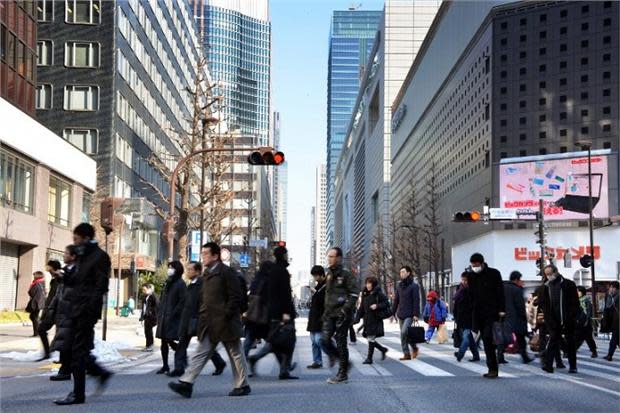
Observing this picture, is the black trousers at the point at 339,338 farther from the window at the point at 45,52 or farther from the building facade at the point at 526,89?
the building facade at the point at 526,89

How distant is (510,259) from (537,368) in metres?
47.2

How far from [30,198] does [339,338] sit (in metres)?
25.6

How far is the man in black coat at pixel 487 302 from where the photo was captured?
10.6 m

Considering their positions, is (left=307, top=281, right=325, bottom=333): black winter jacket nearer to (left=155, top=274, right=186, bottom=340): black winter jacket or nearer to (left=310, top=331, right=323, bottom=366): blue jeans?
(left=310, top=331, right=323, bottom=366): blue jeans

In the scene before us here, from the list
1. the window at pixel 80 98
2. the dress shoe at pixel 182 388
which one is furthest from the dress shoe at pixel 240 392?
the window at pixel 80 98

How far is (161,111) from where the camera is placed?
65500 mm

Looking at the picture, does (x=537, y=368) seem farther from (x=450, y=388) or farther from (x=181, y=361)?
(x=181, y=361)

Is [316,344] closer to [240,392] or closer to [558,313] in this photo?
[558,313]

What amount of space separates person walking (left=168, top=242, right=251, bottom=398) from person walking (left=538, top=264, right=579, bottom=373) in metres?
5.25

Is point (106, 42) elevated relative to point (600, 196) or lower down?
elevated

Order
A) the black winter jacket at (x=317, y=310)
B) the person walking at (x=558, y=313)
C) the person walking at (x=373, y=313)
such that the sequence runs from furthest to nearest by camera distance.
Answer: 1. the person walking at (x=373, y=313)
2. the black winter jacket at (x=317, y=310)
3. the person walking at (x=558, y=313)

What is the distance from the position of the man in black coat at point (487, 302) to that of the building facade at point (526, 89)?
4614cm

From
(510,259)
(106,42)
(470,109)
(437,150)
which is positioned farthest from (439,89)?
(106,42)

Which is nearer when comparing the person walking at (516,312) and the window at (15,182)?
the person walking at (516,312)
